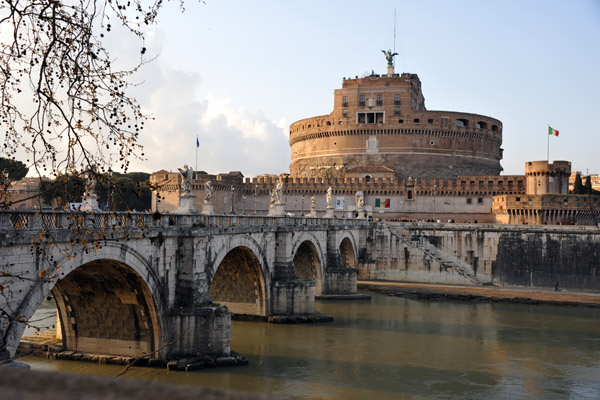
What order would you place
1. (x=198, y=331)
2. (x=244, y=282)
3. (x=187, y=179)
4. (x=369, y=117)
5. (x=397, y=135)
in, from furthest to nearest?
(x=369, y=117) < (x=397, y=135) < (x=244, y=282) < (x=187, y=179) < (x=198, y=331)

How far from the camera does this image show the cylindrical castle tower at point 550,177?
2210 inches

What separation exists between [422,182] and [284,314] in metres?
39.7

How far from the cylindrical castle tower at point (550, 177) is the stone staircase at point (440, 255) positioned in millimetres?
14836

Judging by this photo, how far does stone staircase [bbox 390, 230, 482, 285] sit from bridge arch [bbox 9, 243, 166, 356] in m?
31.2

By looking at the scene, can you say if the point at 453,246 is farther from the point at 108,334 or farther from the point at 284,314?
the point at 108,334

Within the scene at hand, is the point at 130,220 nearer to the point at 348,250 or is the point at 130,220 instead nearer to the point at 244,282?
the point at 244,282

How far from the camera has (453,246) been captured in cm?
4825

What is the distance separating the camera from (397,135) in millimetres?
71250

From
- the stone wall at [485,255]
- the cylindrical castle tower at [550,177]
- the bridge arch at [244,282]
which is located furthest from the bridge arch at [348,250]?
the cylindrical castle tower at [550,177]

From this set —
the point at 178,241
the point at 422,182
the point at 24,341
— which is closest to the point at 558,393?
the point at 178,241

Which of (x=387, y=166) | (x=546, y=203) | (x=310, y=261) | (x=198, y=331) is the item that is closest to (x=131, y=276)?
(x=198, y=331)

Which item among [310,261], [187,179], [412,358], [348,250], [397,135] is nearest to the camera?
[187,179]

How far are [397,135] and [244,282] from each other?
47.1 m

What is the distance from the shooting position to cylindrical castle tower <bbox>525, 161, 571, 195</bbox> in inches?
2210
